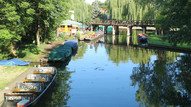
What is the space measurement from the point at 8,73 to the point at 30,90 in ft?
25.2

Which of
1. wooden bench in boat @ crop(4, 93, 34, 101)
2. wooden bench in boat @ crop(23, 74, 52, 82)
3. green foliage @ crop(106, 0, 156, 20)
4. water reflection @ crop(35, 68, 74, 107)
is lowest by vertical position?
water reflection @ crop(35, 68, 74, 107)

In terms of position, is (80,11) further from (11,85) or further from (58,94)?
(11,85)

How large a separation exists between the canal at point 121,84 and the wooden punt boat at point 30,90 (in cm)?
113

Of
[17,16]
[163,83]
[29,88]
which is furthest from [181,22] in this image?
[17,16]

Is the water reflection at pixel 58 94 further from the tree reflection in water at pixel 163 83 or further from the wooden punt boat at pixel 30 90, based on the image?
the tree reflection in water at pixel 163 83

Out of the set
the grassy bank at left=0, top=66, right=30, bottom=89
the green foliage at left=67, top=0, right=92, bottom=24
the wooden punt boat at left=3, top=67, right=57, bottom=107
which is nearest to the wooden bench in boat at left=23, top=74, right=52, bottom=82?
the wooden punt boat at left=3, top=67, right=57, bottom=107

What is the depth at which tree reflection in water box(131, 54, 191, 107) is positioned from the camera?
70.4 feet

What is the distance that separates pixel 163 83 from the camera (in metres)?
26.4

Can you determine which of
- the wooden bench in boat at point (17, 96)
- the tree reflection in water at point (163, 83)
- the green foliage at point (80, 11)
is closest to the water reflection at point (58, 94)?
the wooden bench in boat at point (17, 96)

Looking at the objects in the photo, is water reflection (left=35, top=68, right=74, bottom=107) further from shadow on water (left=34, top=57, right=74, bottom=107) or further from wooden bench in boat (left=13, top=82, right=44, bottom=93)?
wooden bench in boat (left=13, top=82, right=44, bottom=93)

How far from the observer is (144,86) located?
25.8 m

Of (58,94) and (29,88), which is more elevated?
(29,88)

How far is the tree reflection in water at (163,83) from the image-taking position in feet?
70.4

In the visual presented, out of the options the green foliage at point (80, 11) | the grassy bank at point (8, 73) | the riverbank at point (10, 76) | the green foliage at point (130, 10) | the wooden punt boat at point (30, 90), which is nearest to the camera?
the wooden punt boat at point (30, 90)
